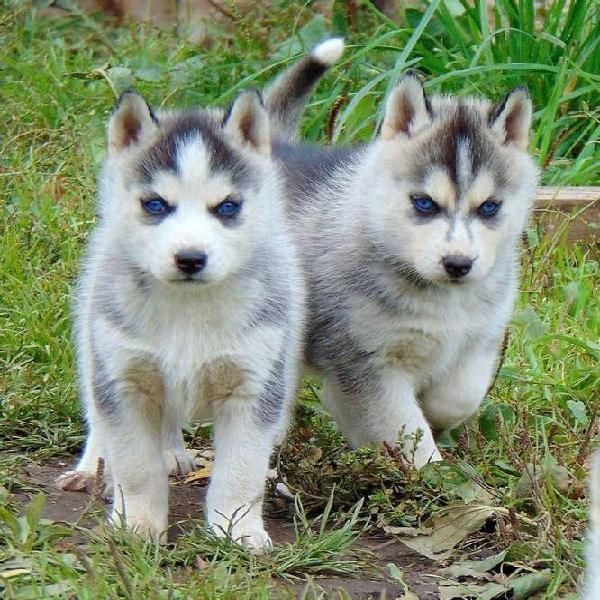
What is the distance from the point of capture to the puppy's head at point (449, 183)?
5.08 metres

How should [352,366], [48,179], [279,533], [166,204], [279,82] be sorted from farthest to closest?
[48,179]
[279,82]
[352,366]
[279,533]
[166,204]

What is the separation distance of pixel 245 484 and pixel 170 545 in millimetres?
352

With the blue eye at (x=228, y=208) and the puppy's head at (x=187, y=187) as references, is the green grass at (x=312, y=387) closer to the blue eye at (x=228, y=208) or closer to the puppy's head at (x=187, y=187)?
the puppy's head at (x=187, y=187)

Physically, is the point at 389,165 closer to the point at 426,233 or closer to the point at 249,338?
the point at 426,233

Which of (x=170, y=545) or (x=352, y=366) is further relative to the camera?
(x=352, y=366)

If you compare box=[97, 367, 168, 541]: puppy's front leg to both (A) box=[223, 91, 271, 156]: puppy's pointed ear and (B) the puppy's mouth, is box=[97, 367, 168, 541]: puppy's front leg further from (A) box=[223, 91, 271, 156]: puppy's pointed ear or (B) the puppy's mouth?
(A) box=[223, 91, 271, 156]: puppy's pointed ear

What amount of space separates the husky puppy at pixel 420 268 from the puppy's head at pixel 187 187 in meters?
0.72

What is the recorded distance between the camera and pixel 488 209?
521 cm

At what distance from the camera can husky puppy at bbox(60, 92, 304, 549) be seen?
4508mm

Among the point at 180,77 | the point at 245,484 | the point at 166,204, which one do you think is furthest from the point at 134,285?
the point at 180,77

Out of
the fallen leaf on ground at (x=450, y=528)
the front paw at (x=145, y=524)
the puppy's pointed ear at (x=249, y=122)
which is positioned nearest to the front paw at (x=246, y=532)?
the front paw at (x=145, y=524)

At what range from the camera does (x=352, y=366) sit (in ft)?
17.7

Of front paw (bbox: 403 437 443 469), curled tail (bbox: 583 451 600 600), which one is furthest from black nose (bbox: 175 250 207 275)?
curled tail (bbox: 583 451 600 600)

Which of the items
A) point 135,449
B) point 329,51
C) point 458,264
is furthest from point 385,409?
point 329,51
